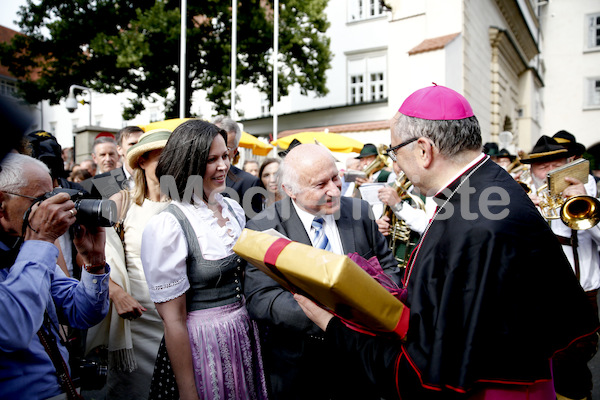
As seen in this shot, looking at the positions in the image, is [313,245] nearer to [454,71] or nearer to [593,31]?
[454,71]

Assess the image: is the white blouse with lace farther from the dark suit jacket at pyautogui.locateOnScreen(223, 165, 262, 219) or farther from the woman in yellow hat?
the dark suit jacket at pyautogui.locateOnScreen(223, 165, 262, 219)

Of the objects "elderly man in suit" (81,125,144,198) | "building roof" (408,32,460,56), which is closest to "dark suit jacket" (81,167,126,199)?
"elderly man in suit" (81,125,144,198)

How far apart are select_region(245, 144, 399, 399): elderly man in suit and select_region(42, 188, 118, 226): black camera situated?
83cm

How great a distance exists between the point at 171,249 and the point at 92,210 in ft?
1.44

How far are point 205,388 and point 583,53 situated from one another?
35.0m

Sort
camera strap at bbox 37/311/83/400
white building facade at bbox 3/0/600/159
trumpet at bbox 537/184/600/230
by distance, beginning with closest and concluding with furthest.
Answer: camera strap at bbox 37/311/83/400 → trumpet at bbox 537/184/600/230 → white building facade at bbox 3/0/600/159

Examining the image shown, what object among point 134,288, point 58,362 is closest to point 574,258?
point 134,288

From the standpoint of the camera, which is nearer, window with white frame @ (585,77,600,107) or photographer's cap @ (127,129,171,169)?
photographer's cap @ (127,129,171,169)

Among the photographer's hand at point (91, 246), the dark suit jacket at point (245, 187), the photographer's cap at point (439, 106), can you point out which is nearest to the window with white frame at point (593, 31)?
the dark suit jacket at point (245, 187)

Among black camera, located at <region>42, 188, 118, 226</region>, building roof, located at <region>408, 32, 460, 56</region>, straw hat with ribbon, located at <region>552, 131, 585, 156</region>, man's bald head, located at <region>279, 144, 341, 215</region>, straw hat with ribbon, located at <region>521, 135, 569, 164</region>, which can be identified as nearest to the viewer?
black camera, located at <region>42, 188, 118, 226</region>

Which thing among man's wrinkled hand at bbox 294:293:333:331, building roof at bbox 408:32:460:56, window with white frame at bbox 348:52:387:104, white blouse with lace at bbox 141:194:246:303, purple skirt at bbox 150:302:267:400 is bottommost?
purple skirt at bbox 150:302:267:400

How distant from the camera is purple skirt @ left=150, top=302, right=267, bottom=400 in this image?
2.12 meters

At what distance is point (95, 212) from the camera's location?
68.1 inches

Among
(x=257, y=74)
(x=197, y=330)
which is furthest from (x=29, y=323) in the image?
(x=257, y=74)
